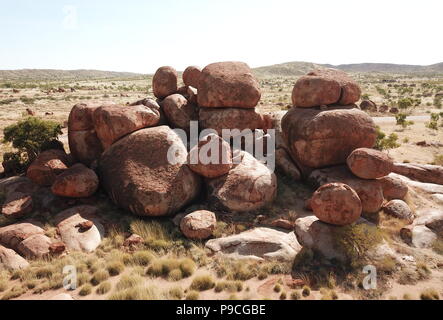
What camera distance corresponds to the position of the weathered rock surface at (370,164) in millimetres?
11445

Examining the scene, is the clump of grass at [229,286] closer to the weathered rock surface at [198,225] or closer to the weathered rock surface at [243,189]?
the weathered rock surface at [198,225]

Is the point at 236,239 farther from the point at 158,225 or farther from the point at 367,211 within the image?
the point at 367,211

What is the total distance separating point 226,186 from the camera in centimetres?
1208

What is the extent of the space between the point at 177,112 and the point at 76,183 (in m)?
5.49

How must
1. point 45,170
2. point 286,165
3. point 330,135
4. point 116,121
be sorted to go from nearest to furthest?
point 45,170, point 116,121, point 330,135, point 286,165

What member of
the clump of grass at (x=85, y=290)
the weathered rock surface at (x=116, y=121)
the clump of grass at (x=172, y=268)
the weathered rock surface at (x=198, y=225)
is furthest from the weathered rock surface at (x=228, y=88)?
the clump of grass at (x=85, y=290)

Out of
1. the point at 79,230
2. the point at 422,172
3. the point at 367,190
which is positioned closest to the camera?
the point at 79,230

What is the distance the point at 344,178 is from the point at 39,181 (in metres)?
12.4

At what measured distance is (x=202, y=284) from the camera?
8.47 meters

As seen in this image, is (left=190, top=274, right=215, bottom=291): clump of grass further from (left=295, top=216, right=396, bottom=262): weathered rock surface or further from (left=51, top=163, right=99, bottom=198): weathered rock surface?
(left=51, top=163, right=99, bottom=198): weathered rock surface

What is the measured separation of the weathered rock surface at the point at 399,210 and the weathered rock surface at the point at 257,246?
4340 millimetres

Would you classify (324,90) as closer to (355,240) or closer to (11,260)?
(355,240)

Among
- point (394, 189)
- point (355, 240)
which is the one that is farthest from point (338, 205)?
point (394, 189)
